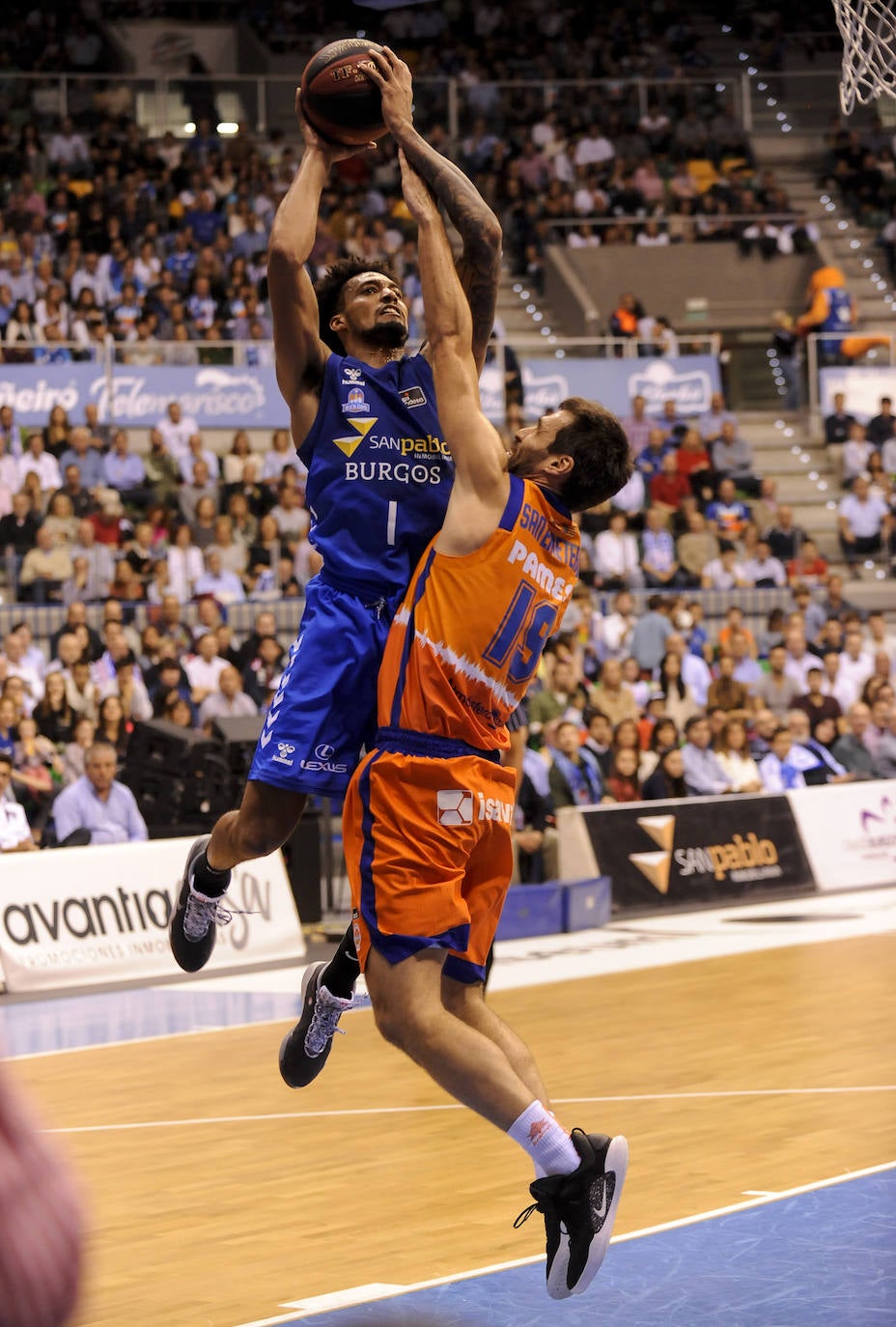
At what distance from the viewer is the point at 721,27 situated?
2719 centimetres

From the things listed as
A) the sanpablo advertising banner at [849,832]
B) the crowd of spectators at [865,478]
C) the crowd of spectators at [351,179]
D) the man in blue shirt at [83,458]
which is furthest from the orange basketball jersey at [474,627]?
the crowd of spectators at [865,478]

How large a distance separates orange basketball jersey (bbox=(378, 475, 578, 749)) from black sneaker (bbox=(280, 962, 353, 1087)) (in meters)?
1.01

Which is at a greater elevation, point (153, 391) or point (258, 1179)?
point (153, 391)

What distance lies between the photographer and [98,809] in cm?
1157

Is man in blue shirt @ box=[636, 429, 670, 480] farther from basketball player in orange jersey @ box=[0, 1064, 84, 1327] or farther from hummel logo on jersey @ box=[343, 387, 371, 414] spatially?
basketball player in orange jersey @ box=[0, 1064, 84, 1327]

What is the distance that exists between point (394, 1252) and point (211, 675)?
8913 millimetres

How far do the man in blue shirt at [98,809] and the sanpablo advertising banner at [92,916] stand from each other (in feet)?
1.60

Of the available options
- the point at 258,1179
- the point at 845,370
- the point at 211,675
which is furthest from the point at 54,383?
the point at 258,1179

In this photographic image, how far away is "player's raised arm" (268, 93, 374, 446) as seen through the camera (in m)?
4.71

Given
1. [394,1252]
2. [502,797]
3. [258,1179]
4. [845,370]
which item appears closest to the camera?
[502,797]

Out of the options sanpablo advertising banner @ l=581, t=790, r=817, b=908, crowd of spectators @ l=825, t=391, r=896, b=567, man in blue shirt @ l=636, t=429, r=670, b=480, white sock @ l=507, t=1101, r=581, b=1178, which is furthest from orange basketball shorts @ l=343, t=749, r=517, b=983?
crowd of spectators @ l=825, t=391, r=896, b=567

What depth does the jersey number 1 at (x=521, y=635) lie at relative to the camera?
14.9ft

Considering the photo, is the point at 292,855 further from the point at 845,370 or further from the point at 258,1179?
the point at 845,370

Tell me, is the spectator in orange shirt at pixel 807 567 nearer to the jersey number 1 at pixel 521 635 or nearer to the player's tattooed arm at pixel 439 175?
the player's tattooed arm at pixel 439 175
